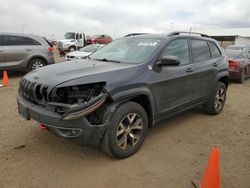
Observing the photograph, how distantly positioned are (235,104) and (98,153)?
461cm

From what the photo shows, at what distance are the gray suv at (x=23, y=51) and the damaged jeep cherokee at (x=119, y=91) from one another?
233 inches

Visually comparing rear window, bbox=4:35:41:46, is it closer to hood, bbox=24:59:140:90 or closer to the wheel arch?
hood, bbox=24:59:140:90

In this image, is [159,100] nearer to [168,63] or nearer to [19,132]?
[168,63]

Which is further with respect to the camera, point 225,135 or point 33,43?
point 33,43

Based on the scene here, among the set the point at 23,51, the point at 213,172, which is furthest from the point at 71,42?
the point at 213,172

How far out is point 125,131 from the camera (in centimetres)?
346

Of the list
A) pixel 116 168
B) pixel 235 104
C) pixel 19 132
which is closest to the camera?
pixel 116 168

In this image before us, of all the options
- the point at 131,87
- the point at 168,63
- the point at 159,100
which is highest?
the point at 168,63

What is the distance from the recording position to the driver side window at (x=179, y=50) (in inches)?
165

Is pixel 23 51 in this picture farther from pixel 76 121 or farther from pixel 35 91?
pixel 76 121

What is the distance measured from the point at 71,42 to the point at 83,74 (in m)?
23.0

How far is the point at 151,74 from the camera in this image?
3.75 m

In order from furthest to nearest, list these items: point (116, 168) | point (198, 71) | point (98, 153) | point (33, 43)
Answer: point (33, 43) → point (198, 71) → point (98, 153) → point (116, 168)

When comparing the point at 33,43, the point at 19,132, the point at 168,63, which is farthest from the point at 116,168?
the point at 33,43
